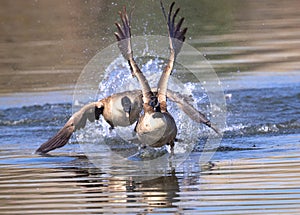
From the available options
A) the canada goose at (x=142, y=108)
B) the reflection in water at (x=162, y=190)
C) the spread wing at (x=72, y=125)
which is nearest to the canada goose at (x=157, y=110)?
the canada goose at (x=142, y=108)

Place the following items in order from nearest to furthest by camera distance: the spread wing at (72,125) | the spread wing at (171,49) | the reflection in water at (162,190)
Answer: the reflection in water at (162,190)
the spread wing at (171,49)
the spread wing at (72,125)

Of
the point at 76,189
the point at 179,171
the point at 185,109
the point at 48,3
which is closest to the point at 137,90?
the point at 185,109

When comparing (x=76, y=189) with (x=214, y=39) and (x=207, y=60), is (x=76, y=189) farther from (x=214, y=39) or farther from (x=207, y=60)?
(x=214, y=39)

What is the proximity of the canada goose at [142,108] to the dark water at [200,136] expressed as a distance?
30 cm

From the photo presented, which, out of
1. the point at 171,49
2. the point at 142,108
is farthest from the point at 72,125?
the point at 171,49

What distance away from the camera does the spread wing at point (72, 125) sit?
407 inches

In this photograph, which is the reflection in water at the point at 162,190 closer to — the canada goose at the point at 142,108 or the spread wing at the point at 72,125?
the canada goose at the point at 142,108

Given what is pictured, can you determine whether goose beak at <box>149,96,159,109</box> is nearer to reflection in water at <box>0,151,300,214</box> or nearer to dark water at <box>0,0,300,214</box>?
dark water at <box>0,0,300,214</box>

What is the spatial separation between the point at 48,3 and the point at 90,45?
23.4ft

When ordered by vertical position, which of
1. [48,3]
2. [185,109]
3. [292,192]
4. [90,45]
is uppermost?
[48,3]

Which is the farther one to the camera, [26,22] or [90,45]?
[26,22]

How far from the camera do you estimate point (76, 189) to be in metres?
8.38

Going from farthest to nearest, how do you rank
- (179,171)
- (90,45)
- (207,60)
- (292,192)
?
(90,45) < (207,60) < (179,171) < (292,192)

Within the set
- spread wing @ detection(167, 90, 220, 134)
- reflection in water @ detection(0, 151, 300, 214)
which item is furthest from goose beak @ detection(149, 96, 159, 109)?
reflection in water @ detection(0, 151, 300, 214)
